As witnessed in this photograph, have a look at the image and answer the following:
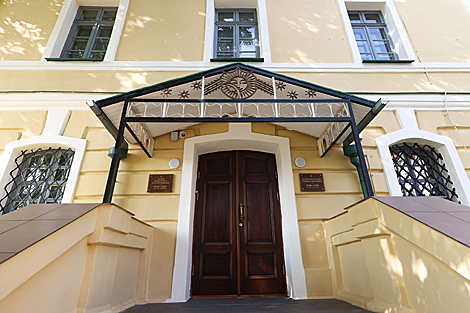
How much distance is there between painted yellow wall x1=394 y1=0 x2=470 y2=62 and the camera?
5367 mm

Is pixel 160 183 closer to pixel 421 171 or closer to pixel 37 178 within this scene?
pixel 37 178

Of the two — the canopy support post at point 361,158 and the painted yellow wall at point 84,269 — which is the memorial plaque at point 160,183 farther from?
the canopy support post at point 361,158

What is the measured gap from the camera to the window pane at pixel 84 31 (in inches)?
227

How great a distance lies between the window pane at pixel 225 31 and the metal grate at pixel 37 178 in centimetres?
396

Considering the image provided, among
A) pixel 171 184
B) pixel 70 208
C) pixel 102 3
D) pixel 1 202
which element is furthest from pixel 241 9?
pixel 1 202

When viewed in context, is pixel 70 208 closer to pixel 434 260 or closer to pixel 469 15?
pixel 434 260

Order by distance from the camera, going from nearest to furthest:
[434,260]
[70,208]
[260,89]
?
[434,260] → [70,208] → [260,89]

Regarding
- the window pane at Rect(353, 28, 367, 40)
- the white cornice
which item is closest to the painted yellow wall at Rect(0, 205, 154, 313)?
the white cornice

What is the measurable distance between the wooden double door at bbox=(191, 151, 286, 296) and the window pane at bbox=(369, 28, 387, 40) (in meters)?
3.84

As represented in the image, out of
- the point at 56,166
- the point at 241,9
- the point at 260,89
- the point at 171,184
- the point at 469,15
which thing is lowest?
the point at 171,184

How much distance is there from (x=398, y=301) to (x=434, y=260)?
62 cm

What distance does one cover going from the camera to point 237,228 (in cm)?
429

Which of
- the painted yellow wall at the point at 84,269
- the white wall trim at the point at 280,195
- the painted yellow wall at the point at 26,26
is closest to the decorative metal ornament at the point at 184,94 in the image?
the white wall trim at the point at 280,195

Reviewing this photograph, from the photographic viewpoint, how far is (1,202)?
4.03 metres
